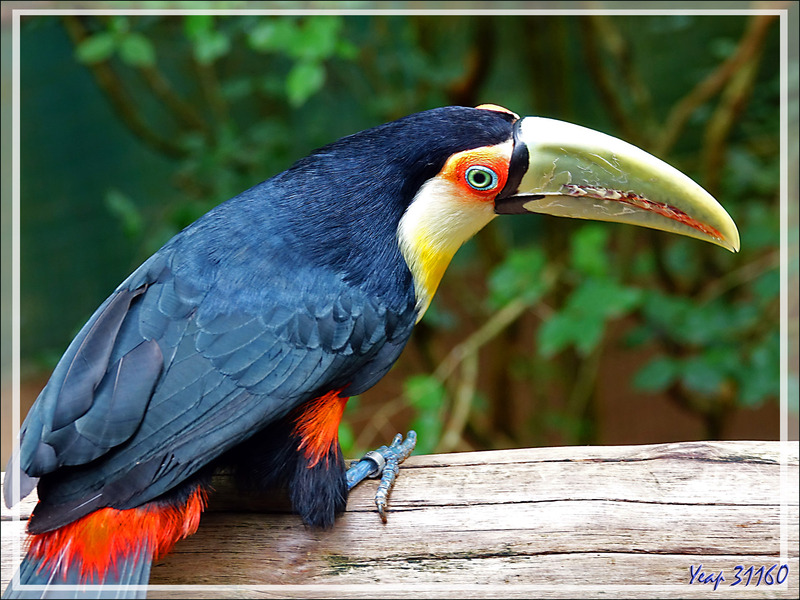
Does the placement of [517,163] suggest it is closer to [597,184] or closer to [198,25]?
[597,184]

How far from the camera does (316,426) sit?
1.18 meters

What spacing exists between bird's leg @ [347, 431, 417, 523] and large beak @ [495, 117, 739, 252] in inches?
18.4

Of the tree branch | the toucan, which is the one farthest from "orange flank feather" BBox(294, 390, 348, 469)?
the tree branch

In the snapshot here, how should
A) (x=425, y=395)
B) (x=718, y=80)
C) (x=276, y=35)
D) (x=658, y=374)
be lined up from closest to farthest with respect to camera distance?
(x=276, y=35)
(x=425, y=395)
(x=658, y=374)
(x=718, y=80)

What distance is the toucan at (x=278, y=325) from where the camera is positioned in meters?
1.03

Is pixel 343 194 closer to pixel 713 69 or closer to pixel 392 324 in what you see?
pixel 392 324

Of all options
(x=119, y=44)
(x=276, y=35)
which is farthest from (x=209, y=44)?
(x=119, y=44)

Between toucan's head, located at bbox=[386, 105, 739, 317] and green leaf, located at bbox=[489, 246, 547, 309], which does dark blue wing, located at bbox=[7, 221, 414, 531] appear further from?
green leaf, located at bbox=[489, 246, 547, 309]

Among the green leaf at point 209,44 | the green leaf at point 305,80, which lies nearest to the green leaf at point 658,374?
the green leaf at point 305,80

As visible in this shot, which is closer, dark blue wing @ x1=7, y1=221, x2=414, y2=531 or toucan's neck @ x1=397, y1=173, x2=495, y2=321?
dark blue wing @ x1=7, y1=221, x2=414, y2=531

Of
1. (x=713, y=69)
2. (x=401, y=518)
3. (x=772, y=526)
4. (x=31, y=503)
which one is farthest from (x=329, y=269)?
(x=713, y=69)

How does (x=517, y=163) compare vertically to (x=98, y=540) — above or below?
above

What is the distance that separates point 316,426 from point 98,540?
1.15 feet

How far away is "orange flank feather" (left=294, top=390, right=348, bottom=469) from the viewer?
1.17 meters
